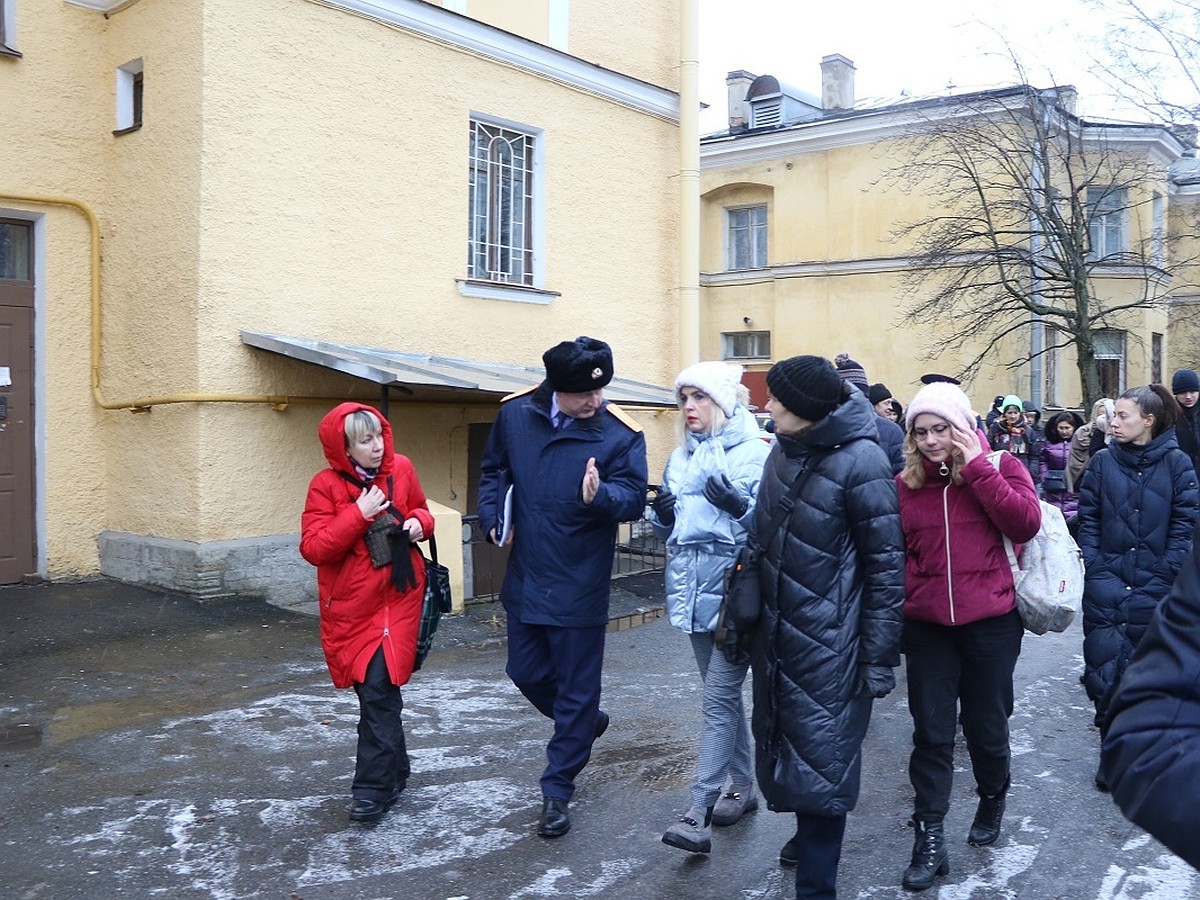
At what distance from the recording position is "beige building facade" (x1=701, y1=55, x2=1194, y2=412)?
23.3m

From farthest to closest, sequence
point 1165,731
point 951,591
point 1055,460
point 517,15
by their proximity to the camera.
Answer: point 517,15
point 1055,460
point 951,591
point 1165,731

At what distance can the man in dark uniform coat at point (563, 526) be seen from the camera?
15.0 feet

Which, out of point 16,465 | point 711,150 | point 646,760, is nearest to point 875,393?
point 646,760

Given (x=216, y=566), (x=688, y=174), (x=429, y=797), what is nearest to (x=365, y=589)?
(x=429, y=797)

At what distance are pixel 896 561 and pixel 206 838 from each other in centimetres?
285

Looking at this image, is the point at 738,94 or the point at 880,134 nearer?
the point at 880,134

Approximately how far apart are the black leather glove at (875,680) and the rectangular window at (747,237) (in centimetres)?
2283

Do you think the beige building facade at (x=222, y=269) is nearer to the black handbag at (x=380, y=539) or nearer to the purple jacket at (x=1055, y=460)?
the purple jacket at (x=1055, y=460)

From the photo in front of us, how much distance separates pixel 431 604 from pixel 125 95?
22.6 ft

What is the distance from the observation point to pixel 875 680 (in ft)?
11.8

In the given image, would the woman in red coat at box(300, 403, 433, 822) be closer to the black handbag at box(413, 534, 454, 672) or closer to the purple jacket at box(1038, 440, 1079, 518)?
the black handbag at box(413, 534, 454, 672)

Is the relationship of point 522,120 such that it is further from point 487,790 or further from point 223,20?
point 487,790

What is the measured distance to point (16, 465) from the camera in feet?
30.2

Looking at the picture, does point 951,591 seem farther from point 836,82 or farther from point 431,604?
point 836,82
